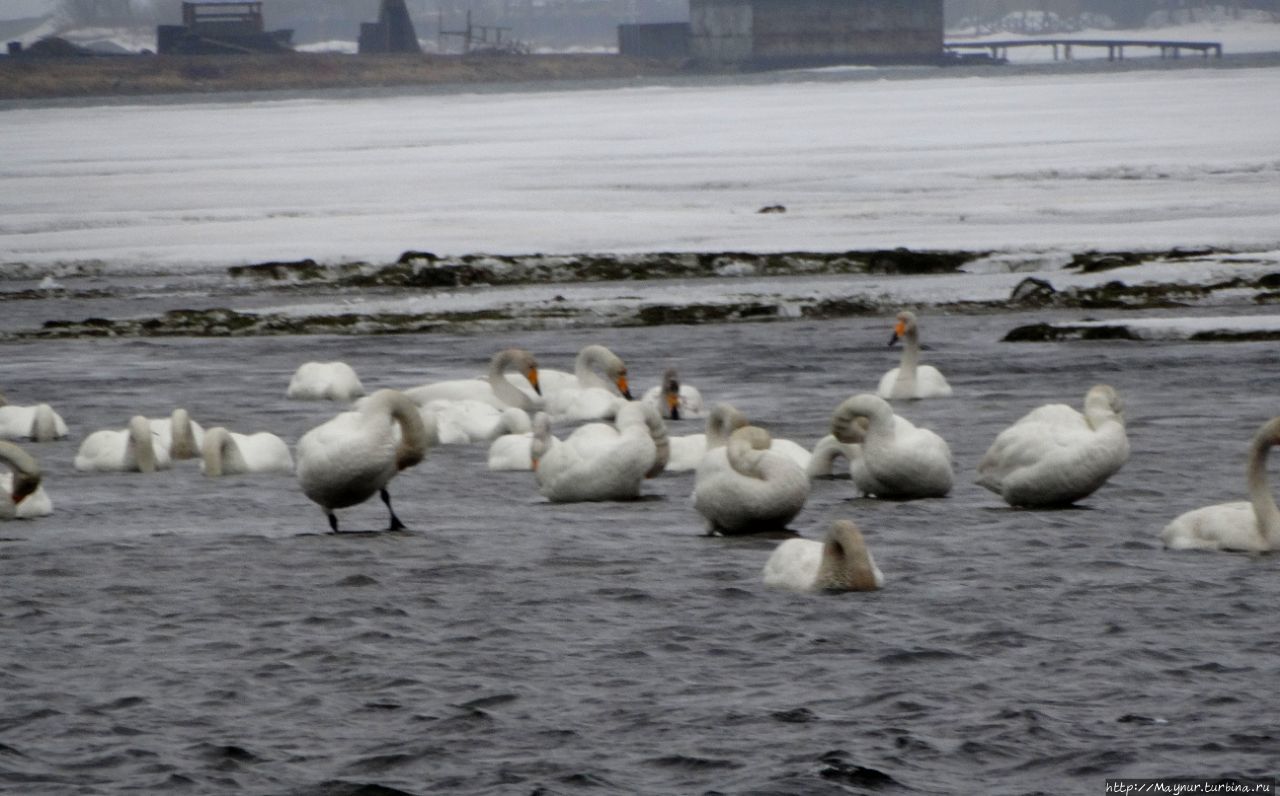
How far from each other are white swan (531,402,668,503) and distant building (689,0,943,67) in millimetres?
147093

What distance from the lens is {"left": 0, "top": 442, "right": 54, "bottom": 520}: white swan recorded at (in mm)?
11273

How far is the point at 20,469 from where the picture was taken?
11305 mm

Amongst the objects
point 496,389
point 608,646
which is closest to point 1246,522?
point 608,646

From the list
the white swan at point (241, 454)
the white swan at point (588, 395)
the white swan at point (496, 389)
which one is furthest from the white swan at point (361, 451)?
the white swan at point (496, 389)

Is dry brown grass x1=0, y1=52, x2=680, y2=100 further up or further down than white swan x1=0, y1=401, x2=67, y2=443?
further up

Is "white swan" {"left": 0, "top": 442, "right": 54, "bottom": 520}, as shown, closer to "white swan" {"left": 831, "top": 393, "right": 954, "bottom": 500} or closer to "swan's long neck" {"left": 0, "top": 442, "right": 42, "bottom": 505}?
"swan's long neck" {"left": 0, "top": 442, "right": 42, "bottom": 505}

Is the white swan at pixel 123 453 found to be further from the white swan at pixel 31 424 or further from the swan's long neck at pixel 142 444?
the white swan at pixel 31 424

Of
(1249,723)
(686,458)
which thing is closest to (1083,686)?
(1249,723)

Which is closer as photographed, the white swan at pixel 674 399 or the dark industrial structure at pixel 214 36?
the white swan at pixel 674 399

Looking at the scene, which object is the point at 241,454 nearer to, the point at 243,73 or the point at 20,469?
the point at 20,469

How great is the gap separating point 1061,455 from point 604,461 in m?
2.44

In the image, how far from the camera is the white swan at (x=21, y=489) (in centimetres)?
1127

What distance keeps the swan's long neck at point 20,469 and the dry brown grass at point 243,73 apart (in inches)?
4733

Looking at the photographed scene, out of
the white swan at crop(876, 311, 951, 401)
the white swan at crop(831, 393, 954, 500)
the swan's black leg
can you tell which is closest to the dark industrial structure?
the white swan at crop(876, 311, 951, 401)
